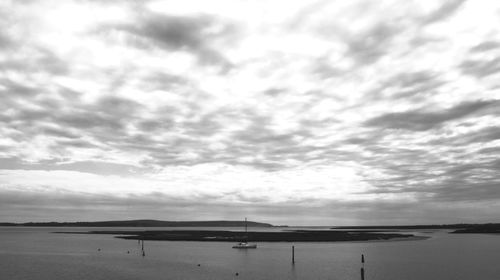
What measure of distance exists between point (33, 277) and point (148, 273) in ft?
49.1

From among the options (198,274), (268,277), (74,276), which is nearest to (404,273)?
(268,277)

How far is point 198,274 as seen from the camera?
2581 inches

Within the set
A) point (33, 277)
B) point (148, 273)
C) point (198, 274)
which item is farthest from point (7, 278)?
point (198, 274)

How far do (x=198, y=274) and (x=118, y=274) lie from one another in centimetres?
1122

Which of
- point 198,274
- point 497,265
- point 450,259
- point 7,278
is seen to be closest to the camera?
point 7,278

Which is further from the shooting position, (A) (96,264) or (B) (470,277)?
(A) (96,264)

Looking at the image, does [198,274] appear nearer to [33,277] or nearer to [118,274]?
[118,274]

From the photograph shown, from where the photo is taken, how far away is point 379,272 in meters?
68.1

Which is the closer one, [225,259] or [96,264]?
[96,264]

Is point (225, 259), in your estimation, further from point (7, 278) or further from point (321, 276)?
point (7, 278)

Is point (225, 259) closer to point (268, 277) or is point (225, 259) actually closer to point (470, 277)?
point (268, 277)

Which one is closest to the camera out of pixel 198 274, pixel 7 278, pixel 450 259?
pixel 7 278

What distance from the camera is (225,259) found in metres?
87.1

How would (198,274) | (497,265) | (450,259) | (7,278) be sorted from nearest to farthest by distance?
(7,278), (198,274), (497,265), (450,259)
